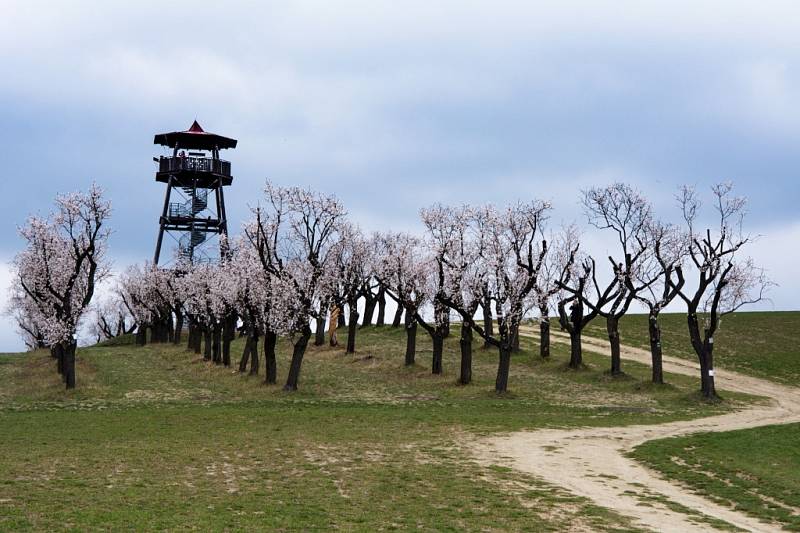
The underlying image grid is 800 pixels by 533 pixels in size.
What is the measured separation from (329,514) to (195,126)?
256ft

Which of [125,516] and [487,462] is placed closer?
[125,516]

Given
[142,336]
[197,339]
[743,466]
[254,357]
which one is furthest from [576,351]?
[142,336]

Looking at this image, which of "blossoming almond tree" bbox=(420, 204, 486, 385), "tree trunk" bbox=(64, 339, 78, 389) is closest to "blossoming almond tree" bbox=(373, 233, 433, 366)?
"blossoming almond tree" bbox=(420, 204, 486, 385)

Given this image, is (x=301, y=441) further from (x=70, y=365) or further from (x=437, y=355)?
(x=437, y=355)

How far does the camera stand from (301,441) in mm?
33125

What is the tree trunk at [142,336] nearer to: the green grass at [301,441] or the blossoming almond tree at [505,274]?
the green grass at [301,441]

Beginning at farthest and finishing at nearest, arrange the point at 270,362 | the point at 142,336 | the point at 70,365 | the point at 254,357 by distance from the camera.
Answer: the point at 142,336, the point at 254,357, the point at 270,362, the point at 70,365

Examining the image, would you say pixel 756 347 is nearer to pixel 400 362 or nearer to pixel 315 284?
pixel 400 362

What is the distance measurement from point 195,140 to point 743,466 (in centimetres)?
7258

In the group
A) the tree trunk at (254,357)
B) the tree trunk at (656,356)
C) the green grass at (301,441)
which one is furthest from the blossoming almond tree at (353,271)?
the tree trunk at (656,356)

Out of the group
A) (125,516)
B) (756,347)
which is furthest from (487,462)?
(756,347)

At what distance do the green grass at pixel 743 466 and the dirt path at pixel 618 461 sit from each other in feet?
2.45

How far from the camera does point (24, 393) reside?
51.3 meters

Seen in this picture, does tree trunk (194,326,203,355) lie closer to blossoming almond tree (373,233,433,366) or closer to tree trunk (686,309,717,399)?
blossoming almond tree (373,233,433,366)
